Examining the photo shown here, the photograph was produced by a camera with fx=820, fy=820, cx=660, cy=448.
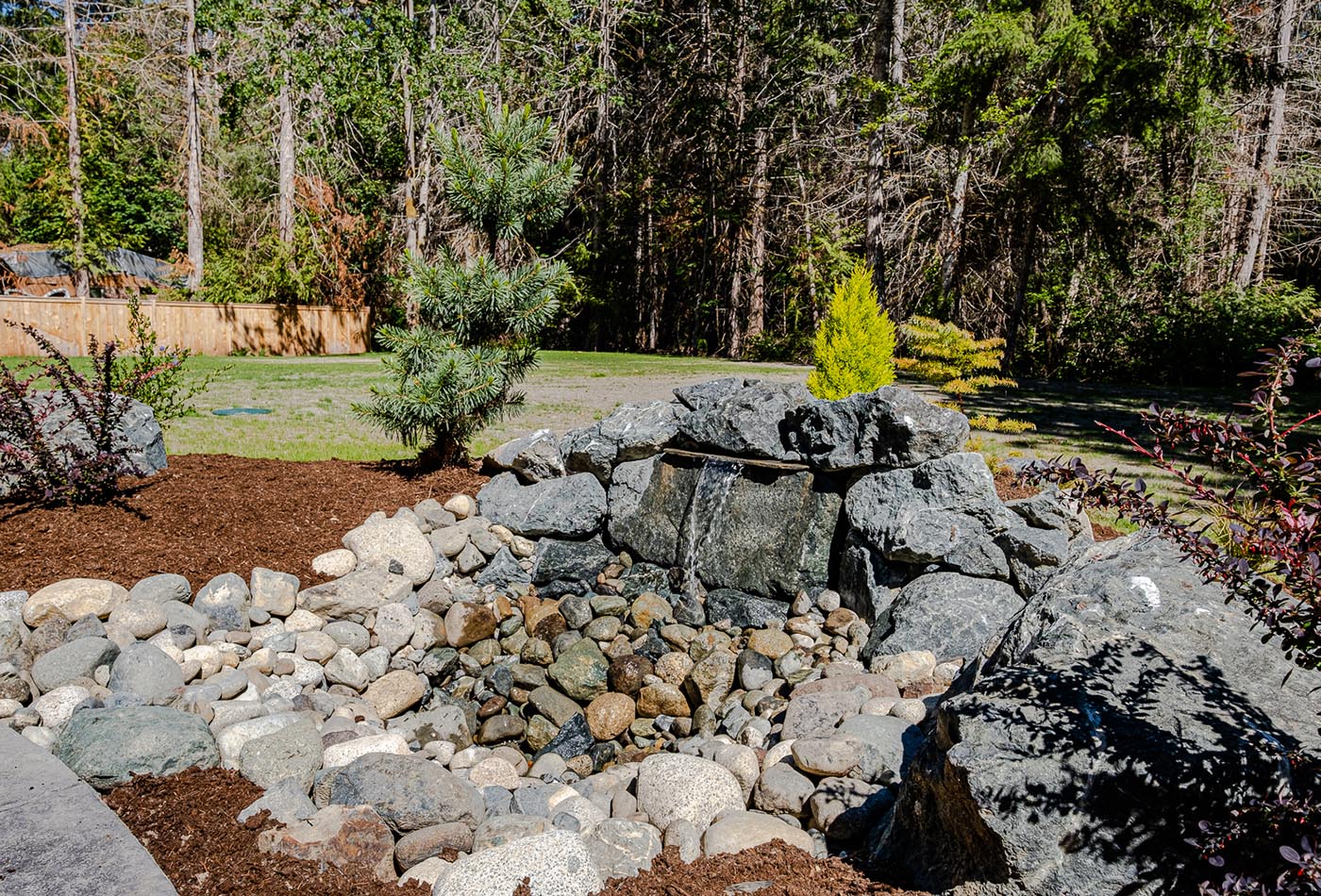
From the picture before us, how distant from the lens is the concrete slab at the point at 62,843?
8.71ft

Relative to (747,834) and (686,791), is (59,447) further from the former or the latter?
(747,834)

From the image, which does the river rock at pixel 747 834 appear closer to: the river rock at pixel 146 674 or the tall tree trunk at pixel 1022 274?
the river rock at pixel 146 674

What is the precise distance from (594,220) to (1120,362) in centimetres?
1367

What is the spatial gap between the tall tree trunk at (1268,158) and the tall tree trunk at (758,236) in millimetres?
10558

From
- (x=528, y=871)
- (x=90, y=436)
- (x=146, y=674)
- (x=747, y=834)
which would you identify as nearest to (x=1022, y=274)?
(x=747, y=834)

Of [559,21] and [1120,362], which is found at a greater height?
[559,21]

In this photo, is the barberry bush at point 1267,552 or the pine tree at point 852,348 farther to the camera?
the pine tree at point 852,348

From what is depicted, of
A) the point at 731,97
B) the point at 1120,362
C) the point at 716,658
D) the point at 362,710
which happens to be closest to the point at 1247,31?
the point at 1120,362

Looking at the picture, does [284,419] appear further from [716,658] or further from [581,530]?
[716,658]

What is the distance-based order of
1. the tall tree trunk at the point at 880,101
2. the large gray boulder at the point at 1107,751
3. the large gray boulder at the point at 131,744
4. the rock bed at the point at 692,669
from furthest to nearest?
the tall tree trunk at the point at 880,101, the large gray boulder at the point at 131,744, the rock bed at the point at 692,669, the large gray boulder at the point at 1107,751

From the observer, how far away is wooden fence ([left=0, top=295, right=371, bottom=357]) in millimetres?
17734

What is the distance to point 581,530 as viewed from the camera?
7.21m

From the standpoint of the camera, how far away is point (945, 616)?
17.4 feet

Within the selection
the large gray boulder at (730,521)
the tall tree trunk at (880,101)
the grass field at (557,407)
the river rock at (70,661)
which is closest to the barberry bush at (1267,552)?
the large gray boulder at (730,521)
